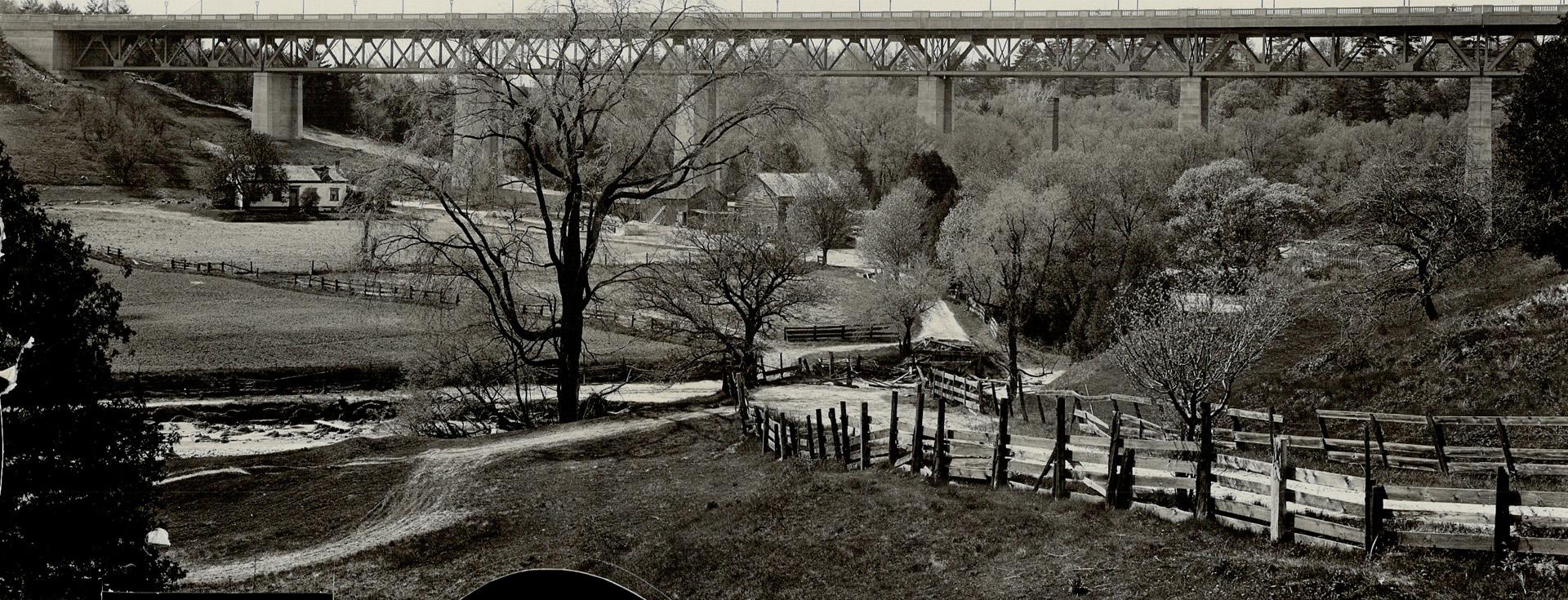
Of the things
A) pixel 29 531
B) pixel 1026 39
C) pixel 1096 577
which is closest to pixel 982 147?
pixel 1026 39

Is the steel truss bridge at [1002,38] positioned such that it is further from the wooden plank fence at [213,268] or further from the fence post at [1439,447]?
the fence post at [1439,447]

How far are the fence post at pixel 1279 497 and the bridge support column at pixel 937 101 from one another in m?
68.9

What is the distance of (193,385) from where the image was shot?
124 feet

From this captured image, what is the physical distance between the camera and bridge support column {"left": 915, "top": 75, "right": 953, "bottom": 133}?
80.1 m

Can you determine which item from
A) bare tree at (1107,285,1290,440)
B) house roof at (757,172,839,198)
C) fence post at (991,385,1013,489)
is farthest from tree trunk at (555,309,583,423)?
house roof at (757,172,839,198)

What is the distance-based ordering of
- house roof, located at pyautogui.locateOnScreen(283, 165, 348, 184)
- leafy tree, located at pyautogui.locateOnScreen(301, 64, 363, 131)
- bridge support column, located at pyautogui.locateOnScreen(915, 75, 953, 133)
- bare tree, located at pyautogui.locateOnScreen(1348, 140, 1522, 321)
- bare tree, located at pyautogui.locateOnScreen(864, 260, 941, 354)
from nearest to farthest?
1. bare tree, located at pyautogui.locateOnScreen(1348, 140, 1522, 321)
2. bare tree, located at pyautogui.locateOnScreen(864, 260, 941, 354)
3. house roof, located at pyautogui.locateOnScreen(283, 165, 348, 184)
4. bridge support column, located at pyautogui.locateOnScreen(915, 75, 953, 133)
5. leafy tree, located at pyautogui.locateOnScreen(301, 64, 363, 131)

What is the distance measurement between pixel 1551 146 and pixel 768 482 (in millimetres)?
21393

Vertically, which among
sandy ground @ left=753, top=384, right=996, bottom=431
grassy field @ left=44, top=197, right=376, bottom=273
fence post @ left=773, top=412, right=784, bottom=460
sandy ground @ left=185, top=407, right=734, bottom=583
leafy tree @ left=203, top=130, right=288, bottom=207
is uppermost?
leafy tree @ left=203, top=130, right=288, bottom=207

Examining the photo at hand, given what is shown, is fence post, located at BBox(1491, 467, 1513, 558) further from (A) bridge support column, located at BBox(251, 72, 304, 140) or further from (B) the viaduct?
(A) bridge support column, located at BBox(251, 72, 304, 140)

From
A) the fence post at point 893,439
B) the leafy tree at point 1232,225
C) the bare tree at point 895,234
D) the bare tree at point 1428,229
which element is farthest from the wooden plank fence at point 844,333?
the fence post at point 893,439

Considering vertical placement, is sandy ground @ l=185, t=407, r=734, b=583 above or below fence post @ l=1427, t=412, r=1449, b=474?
below

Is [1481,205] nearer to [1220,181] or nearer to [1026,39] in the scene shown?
[1220,181]

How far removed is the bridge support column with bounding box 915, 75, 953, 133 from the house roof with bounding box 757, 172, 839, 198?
9529 millimetres

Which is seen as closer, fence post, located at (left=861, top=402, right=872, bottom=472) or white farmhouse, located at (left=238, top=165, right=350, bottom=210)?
fence post, located at (left=861, top=402, right=872, bottom=472)
